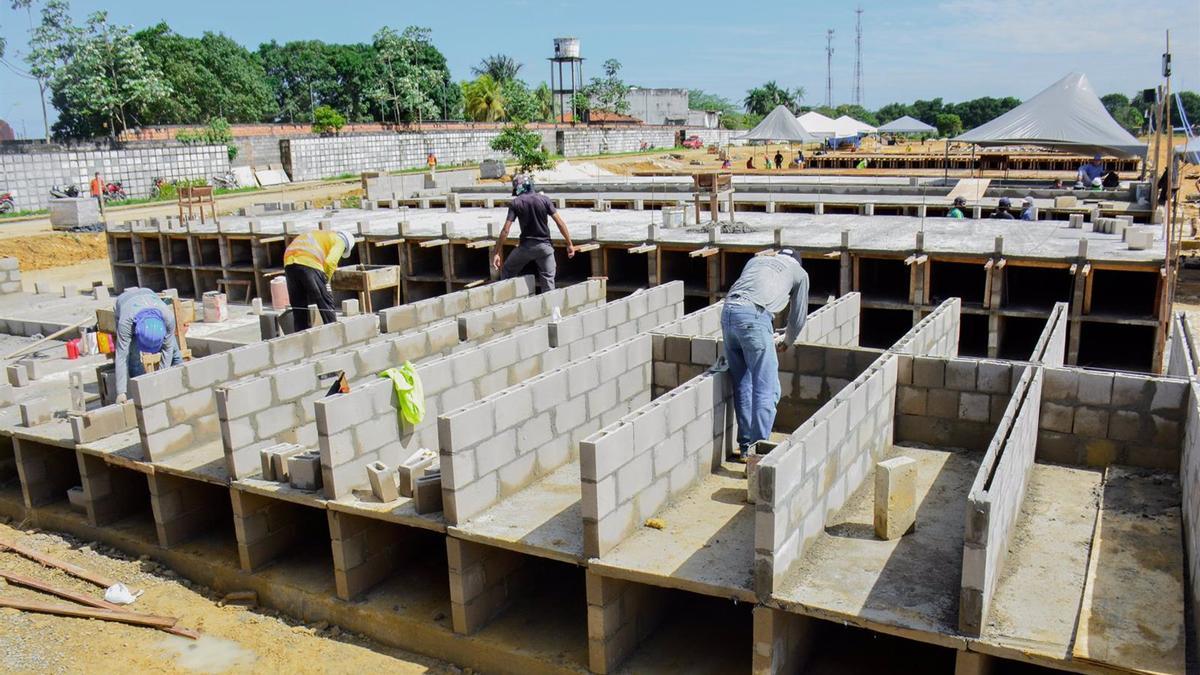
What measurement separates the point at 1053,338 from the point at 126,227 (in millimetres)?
17495

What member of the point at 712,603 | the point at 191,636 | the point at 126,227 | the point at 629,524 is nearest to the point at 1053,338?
the point at 712,603

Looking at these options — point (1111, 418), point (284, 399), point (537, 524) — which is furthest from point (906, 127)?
point (537, 524)

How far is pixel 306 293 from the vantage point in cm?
1052

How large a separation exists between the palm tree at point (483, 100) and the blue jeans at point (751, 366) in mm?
62713

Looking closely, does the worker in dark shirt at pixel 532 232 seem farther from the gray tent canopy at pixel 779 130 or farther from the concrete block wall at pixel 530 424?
the gray tent canopy at pixel 779 130

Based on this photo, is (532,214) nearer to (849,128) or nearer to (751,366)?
(751,366)

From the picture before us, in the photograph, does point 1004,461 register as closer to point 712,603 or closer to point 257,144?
point 712,603

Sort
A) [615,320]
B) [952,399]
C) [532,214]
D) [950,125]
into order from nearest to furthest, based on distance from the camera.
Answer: [952,399]
[615,320]
[532,214]
[950,125]

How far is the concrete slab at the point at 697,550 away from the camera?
18.6 ft

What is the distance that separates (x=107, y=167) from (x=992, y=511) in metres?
Result: 38.5

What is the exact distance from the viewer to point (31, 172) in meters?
33.7

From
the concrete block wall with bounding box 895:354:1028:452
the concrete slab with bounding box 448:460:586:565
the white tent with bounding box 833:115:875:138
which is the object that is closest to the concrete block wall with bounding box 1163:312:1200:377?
the concrete block wall with bounding box 895:354:1028:452

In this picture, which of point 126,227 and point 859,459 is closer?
point 859,459

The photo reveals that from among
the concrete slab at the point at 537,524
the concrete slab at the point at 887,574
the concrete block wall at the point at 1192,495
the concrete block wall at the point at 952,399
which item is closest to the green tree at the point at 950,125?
the concrete block wall at the point at 952,399
